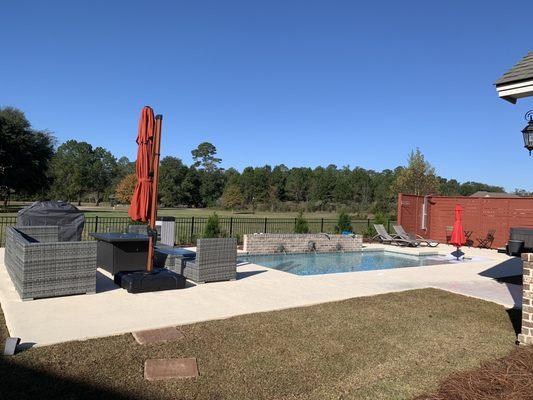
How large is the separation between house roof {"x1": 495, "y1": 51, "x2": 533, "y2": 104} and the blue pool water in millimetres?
6137

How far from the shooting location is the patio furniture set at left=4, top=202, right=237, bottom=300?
5.56m

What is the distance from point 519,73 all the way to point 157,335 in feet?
17.0

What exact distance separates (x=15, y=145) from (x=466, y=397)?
3957 centimetres

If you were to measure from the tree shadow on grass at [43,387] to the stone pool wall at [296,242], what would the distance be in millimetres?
9267

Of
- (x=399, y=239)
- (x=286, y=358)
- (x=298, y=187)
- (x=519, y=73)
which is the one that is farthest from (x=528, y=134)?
(x=298, y=187)

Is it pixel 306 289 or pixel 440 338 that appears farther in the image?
pixel 306 289

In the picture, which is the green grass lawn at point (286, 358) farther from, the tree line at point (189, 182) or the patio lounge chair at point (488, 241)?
the tree line at point (189, 182)

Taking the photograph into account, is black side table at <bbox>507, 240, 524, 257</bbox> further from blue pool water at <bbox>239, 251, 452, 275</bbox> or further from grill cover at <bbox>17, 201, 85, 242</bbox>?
grill cover at <bbox>17, 201, 85, 242</bbox>

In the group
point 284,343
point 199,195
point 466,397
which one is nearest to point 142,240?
point 284,343

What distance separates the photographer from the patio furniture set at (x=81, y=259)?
556 cm

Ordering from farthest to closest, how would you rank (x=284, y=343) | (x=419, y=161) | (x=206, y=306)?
(x=419, y=161), (x=206, y=306), (x=284, y=343)

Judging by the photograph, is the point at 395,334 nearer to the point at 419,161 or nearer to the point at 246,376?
the point at 246,376

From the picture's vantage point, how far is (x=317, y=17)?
1354 cm

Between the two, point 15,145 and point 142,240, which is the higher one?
point 15,145
